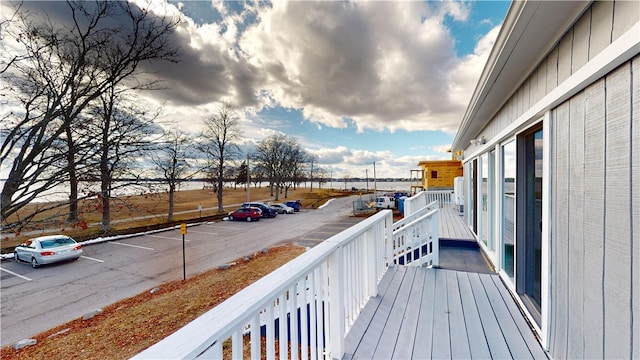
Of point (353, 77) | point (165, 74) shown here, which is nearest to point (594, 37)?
point (165, 74)

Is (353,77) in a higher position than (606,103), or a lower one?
higher

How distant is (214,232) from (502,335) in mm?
15443

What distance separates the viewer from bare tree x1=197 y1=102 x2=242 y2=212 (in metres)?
22.2

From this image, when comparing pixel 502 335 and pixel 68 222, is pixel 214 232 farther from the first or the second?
pixel 502 335

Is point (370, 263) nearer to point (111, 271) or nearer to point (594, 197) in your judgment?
point (594, 197)

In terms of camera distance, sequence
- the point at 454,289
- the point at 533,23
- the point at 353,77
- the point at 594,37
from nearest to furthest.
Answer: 1. the point at 594,37
2. the point at 533,23
3. the point at 454,289
4. the point at 353,77

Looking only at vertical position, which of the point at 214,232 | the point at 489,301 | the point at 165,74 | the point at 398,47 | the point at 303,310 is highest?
the point at 398,47

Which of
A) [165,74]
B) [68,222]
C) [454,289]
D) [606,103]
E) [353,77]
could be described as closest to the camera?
[606,103]

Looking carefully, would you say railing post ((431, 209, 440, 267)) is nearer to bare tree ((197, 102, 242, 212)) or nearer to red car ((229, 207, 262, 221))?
red car ((229, 207, 262, 221))

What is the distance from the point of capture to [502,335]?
84.7 inches

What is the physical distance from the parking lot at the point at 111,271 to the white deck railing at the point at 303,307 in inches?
286

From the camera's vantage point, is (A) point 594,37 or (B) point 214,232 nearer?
(A) point 594,37

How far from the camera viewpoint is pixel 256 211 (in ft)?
63.1

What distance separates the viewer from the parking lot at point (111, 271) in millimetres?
6238
